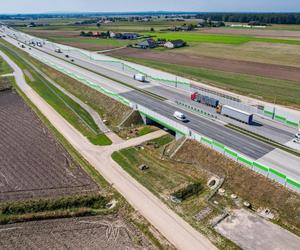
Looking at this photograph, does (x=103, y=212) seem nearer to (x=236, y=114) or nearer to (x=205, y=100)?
(x=236, y=114)

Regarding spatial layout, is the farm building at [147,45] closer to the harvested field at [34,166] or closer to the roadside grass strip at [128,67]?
the roadside grass strip at [128,67]

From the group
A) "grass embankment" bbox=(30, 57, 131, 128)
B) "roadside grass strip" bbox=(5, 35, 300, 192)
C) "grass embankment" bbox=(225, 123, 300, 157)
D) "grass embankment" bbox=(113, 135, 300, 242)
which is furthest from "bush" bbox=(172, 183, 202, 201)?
"grass embankment" bbox=(30, 57, 131, 128)

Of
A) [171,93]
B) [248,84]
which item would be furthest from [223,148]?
[248,84]

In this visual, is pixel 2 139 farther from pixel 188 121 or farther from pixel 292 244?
pixel 292 244

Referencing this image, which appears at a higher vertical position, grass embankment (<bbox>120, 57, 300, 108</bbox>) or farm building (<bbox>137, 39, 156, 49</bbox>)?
farm building (<bbox>137, 39, 156, 49</bbox>)

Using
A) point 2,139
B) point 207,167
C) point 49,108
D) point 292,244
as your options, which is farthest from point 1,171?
point 292,244

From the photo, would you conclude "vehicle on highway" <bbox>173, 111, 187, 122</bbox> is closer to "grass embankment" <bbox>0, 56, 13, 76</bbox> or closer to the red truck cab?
the red truck cab
